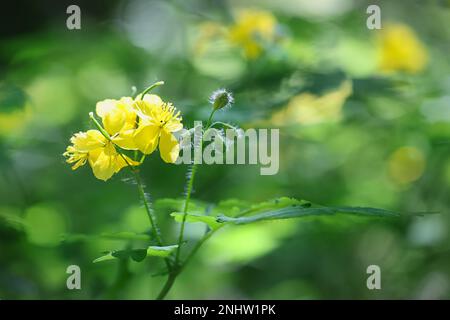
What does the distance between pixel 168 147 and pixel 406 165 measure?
1.82 metres

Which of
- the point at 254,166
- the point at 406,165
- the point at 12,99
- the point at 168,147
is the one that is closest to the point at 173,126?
the point at 168,147

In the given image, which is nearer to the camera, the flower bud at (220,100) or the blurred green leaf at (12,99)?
the flower bud at (220,100)

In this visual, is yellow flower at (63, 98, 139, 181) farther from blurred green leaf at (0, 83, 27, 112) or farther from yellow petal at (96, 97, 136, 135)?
blurred green leaf at (0, 83, 27, 112)

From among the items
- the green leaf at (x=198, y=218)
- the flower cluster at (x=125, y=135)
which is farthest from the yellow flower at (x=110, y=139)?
the green leaf at (x=198, y=218)

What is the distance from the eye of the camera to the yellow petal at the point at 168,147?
138 cm

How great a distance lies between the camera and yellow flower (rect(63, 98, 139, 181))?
52.3 inches

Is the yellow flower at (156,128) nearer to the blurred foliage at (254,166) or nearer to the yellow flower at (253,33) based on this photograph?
the blurred foliage at (254,166)

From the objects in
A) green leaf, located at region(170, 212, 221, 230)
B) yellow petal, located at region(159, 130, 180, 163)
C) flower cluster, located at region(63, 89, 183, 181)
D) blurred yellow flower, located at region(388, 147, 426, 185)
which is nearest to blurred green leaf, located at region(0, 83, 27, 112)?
flower cluster, located at region(63, 89, 183, 181)

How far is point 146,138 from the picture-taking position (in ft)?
4.42

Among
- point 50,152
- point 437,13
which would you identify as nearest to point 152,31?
point 50,152

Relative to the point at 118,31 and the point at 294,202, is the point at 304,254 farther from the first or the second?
the point at 294,202

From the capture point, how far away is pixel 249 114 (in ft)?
6.98

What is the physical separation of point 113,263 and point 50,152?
0.96 metres

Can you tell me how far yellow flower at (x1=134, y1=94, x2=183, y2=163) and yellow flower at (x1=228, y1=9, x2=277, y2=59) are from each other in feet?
4.03
